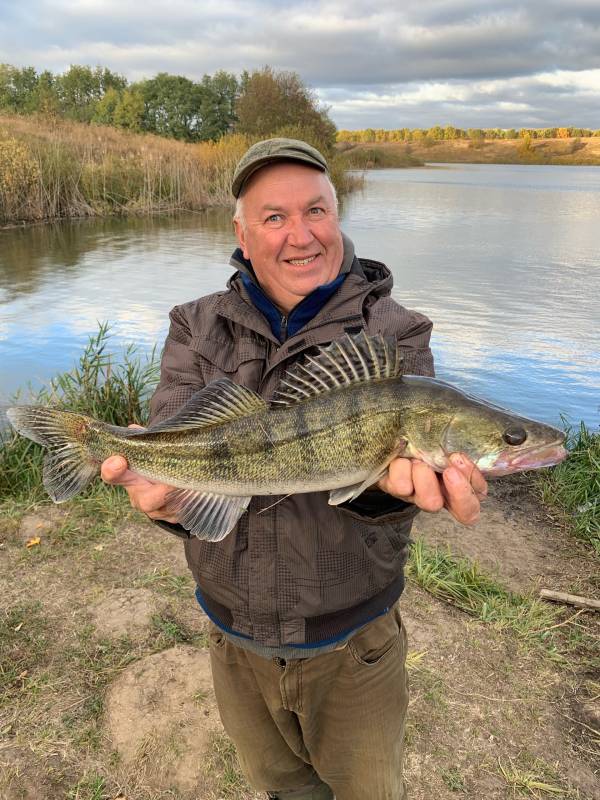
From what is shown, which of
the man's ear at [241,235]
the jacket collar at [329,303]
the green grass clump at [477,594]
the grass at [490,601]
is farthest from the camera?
the green grass clump at [477,594]

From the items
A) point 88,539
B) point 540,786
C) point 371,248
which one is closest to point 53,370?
point 88,539

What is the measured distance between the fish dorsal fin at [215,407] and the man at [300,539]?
17 centimetres

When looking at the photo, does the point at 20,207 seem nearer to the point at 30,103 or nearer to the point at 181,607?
the point at 181,607

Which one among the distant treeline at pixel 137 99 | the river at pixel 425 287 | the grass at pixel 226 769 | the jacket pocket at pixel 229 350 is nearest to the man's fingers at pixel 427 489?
the jacket pocket at pixel 229 350

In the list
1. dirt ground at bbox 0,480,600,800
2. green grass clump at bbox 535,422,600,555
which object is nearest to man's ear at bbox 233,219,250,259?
dirt ground at bbox 0,480,600,800

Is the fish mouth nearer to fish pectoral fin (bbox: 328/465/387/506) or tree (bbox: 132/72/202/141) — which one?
fish pectoral fin (bbox: 328/465/387/506)

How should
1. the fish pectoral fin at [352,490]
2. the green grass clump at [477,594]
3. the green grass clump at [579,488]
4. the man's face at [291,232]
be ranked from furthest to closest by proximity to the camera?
the green grass clump at [579,488] < the green grass clump at [477,594] < the man's face at [291,232] < the fish pectoral fin at [352,490]

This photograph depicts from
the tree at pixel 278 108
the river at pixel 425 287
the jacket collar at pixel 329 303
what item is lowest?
the river at pixel 425 287

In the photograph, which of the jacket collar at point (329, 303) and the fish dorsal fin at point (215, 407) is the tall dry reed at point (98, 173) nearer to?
the jacket collar at point (329, 303)

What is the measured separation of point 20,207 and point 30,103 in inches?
2103

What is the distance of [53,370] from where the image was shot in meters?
10.0

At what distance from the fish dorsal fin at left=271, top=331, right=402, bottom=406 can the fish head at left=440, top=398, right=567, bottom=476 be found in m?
0.36

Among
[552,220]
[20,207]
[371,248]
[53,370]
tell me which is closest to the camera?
[53,370]

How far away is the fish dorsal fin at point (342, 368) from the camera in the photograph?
2.72 meters
